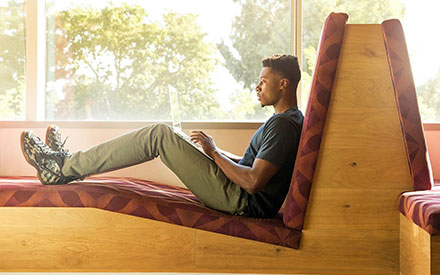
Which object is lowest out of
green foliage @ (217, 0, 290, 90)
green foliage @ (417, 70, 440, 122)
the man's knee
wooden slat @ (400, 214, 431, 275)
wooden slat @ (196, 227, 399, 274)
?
wooden slat @ (196, 227, 399, 274)

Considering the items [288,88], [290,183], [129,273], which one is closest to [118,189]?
[129,273]

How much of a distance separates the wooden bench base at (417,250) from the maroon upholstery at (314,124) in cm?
38

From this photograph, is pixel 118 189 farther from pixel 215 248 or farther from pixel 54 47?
pixel 54 47

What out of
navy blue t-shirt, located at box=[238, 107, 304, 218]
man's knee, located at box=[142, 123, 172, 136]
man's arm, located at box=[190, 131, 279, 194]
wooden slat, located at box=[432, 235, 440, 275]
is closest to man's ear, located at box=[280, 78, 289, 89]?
navy blue t-shirt, located at box=[238, 107, 304, 218]

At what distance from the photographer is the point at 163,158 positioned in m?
2.04

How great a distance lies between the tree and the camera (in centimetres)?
305

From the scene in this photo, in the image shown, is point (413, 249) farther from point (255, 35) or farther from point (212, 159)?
point (255, 35)

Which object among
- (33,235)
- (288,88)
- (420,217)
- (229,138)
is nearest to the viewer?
(420,217)

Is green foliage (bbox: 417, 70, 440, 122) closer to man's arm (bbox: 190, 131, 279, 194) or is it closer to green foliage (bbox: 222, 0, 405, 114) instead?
green foliage (bbox: 222, 0, 405, 114)

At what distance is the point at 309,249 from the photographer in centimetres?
189

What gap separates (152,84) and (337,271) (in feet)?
5.55

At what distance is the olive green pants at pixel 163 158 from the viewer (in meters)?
2.00

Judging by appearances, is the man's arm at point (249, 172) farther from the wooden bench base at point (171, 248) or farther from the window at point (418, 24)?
the window at point (418, 24)

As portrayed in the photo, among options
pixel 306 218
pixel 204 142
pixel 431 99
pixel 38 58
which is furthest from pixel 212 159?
pixel 431 99
